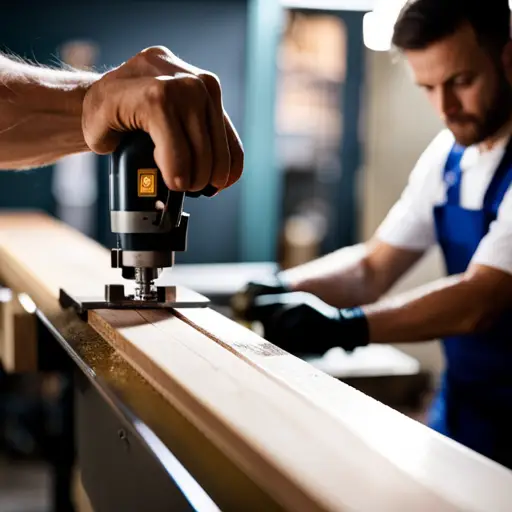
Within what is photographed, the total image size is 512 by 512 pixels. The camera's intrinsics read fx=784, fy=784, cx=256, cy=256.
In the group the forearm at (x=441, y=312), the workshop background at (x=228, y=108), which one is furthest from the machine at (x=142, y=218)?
the workshop background at (x=228, y=108)

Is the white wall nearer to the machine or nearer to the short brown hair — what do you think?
the short brown hair

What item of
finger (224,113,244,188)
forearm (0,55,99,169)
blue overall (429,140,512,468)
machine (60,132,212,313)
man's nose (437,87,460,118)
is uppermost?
man's nose (437,87,460,118)

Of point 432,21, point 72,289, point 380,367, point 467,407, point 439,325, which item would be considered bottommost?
point 380,367

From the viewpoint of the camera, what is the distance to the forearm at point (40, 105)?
4.66ft

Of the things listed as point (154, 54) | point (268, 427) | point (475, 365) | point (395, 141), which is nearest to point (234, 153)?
point (154, 54)

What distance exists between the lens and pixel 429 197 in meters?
2.52

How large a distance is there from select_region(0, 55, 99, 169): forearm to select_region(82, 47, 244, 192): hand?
0.40 ft

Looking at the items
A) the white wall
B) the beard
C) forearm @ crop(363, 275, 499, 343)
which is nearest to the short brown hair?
the beard

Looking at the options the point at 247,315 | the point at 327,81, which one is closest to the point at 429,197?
the point at 247,315

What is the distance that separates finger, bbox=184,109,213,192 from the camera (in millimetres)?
1196

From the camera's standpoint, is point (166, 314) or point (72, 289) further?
point (72, 289)

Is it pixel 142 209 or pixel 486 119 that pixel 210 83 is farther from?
pixel 486 119

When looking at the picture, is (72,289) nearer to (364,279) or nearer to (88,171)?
(364,279)

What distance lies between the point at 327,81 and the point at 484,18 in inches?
184
